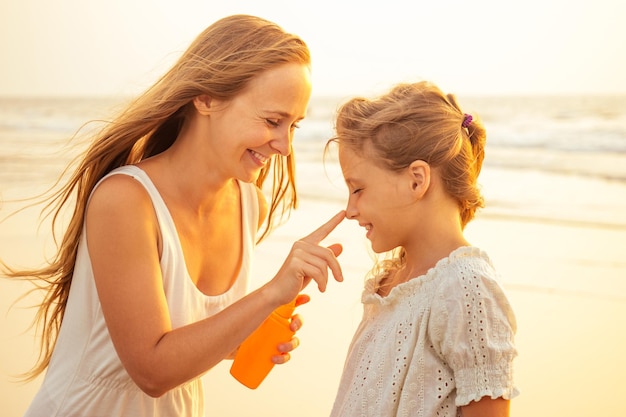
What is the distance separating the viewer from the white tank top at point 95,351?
1883mm

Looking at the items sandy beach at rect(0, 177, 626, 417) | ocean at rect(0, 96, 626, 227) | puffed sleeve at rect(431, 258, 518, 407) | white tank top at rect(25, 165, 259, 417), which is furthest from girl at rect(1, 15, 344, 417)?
ocean at rect(0, 96, 626, 227)

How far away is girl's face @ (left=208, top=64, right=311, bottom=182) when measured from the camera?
6.15 feet

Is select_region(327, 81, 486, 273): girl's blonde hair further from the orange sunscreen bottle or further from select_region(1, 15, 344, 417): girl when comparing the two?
the orange sunscreen bottle

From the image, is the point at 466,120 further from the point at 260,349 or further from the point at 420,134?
the point at 260,349

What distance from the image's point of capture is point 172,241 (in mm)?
1905

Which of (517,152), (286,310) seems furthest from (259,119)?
(517,152)

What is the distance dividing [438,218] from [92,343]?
83 cm

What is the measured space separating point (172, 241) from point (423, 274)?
58 cm

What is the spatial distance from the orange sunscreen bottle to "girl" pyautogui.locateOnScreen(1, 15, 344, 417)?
0.10ft

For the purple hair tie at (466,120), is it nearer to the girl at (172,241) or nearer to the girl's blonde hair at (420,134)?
the girl's blonde hair at (420,134)

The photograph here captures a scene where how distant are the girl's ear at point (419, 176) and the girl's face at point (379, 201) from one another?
14 millimetres

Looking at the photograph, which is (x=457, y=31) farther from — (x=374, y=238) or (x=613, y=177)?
(x=374, y=238)

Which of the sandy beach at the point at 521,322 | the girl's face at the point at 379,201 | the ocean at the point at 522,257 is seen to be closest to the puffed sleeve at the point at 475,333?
the girl's face at the point at 379,201

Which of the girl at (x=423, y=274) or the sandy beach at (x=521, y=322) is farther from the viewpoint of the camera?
the sandy beach at (x=521, y=322)
